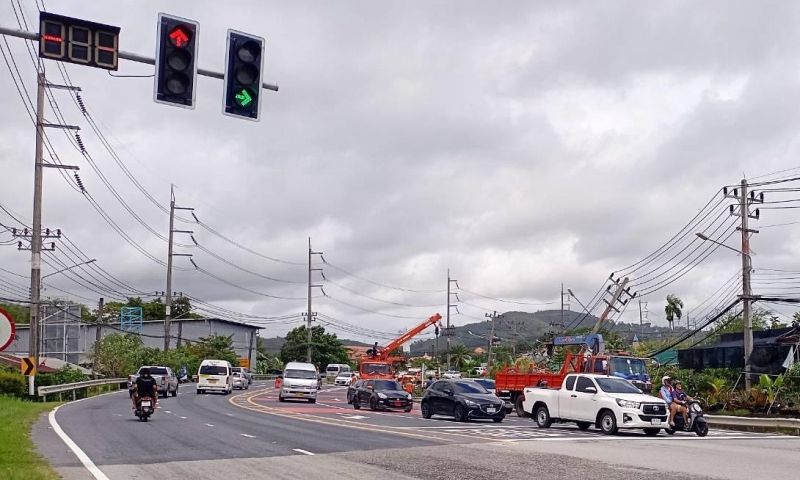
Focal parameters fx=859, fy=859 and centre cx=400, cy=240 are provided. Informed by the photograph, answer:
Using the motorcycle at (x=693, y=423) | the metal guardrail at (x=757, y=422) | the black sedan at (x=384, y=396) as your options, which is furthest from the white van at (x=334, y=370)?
the motorcycle at (x=693, y=423)

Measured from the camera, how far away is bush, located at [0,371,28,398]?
4044cm

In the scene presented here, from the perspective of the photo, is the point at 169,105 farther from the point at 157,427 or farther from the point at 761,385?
the point at 761,385

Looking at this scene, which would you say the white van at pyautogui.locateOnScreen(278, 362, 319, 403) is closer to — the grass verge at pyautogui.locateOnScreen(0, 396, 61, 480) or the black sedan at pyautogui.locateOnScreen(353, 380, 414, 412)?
the black sedan at pyautogui.locateOnScreen(353, 380, 414, 412)

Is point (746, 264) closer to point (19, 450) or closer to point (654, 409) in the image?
point (654, 409)

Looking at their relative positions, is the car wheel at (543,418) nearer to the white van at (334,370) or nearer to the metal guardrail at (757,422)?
the metal guardrail at (757,422)

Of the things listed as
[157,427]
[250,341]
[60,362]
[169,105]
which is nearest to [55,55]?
[169,105]

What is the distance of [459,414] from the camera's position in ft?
97.5

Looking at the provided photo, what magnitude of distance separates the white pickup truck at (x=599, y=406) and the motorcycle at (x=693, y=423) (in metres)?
1.41

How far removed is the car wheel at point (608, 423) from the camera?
24.4 meters

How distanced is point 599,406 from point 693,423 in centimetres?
317

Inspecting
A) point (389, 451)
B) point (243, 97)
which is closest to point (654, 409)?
point (389, 451)

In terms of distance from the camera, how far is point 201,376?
5622 centimetres

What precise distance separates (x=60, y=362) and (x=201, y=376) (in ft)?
85.3

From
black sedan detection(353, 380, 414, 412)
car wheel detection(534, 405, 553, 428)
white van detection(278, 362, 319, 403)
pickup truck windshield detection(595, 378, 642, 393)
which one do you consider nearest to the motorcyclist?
black sedan detection(353, 380, 414, 412)
